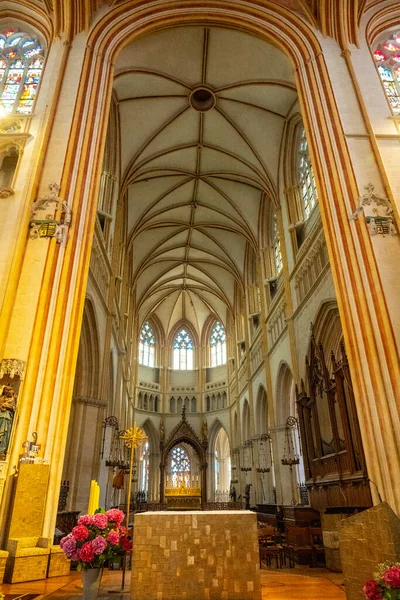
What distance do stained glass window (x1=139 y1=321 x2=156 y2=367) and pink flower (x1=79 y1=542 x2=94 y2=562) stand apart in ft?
97.3

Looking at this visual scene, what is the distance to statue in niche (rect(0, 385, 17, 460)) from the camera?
6605mm

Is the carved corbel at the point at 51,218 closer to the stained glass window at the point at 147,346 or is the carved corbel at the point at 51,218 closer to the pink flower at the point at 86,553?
the pink flower at the point at 86,553

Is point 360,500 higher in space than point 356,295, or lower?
lower

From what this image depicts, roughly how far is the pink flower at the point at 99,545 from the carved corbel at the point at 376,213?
7.58 meters

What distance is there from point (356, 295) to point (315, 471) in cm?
582

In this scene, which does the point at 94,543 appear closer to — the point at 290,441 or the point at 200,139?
the point at 290,441

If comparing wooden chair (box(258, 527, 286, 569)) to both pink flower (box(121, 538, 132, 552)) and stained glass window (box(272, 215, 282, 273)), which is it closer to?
pink flower (box(121, 538, 132, 552))

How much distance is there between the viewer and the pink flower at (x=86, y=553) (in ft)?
12.8

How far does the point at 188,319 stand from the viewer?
3606 centimetres

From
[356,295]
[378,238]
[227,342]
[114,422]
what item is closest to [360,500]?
[356,295]

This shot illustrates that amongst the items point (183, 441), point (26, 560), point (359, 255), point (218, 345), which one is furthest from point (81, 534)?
point (218, 345)

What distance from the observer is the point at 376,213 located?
893cm

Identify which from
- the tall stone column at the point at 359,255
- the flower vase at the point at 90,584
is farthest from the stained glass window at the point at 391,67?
the flower vase at the point at 90,584

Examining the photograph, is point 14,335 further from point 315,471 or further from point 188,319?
point 188,319
